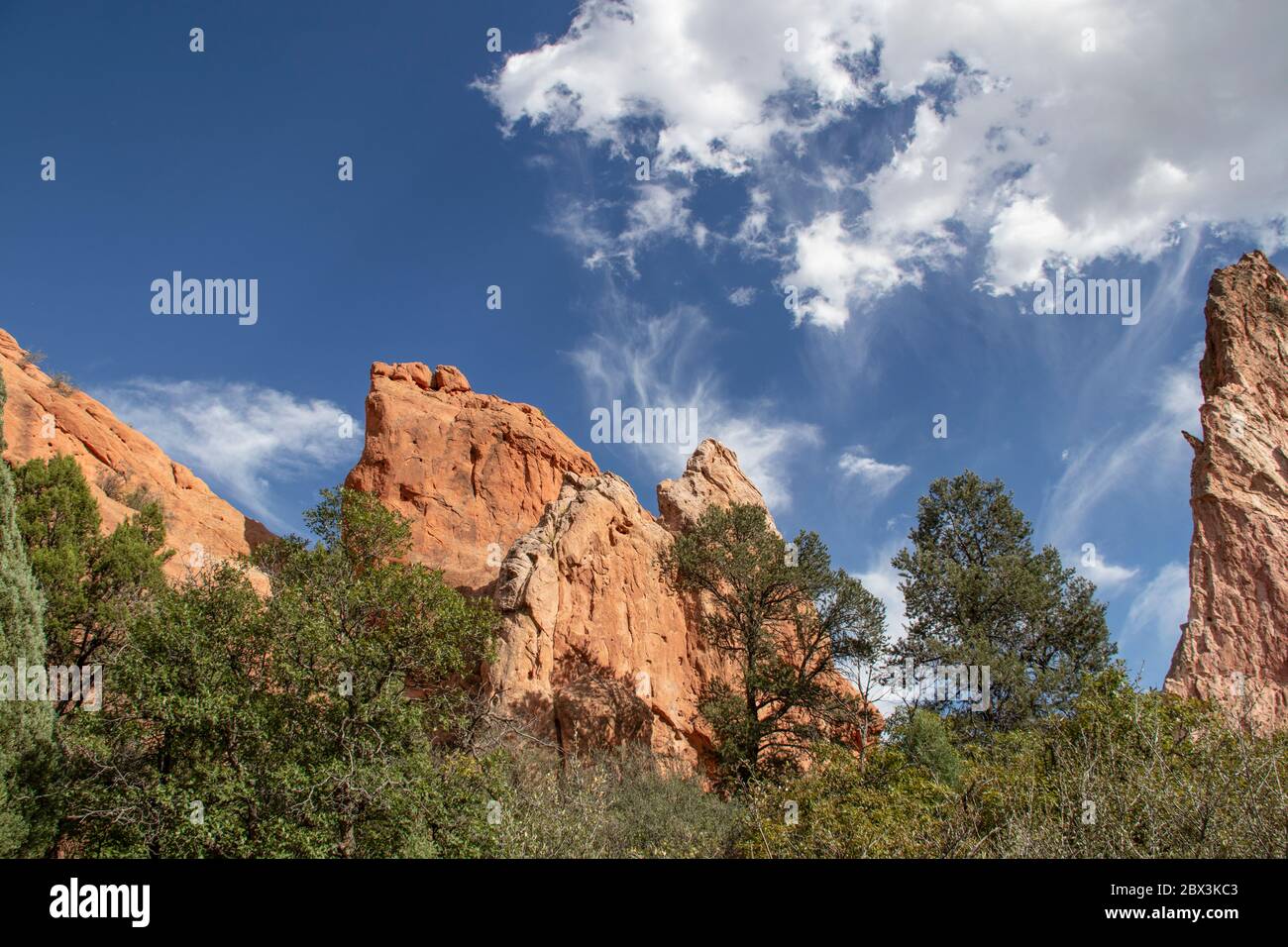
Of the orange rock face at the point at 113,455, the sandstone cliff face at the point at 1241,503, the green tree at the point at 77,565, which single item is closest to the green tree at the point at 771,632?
the sandstone cliff face at the point at 1241,503

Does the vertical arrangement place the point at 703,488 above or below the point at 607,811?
above

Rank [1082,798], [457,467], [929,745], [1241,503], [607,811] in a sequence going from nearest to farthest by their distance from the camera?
[1082,798]
[607,811]
[929,745]
[1241,503]
[457,467]

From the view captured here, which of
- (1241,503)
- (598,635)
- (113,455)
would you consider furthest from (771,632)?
(113,455)

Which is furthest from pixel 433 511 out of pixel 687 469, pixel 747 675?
pixel 747 675

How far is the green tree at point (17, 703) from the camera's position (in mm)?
14805

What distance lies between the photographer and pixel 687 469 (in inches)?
1619

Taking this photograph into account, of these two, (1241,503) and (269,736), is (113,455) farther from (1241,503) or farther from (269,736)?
(1241,503)

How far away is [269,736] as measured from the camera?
15203 millimetres

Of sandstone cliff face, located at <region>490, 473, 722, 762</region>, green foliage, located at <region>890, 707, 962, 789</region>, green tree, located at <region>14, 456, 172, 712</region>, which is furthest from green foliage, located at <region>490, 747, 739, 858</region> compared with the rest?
green tree, located at <region>14, 456, 172, 712</region>

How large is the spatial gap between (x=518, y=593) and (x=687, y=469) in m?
13.7

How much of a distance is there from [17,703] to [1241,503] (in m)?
33.9

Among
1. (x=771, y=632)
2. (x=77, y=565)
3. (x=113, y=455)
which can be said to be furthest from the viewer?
(x=113, y=455)

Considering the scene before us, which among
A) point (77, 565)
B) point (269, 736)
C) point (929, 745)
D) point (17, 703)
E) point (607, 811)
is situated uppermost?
point (77, 565)
